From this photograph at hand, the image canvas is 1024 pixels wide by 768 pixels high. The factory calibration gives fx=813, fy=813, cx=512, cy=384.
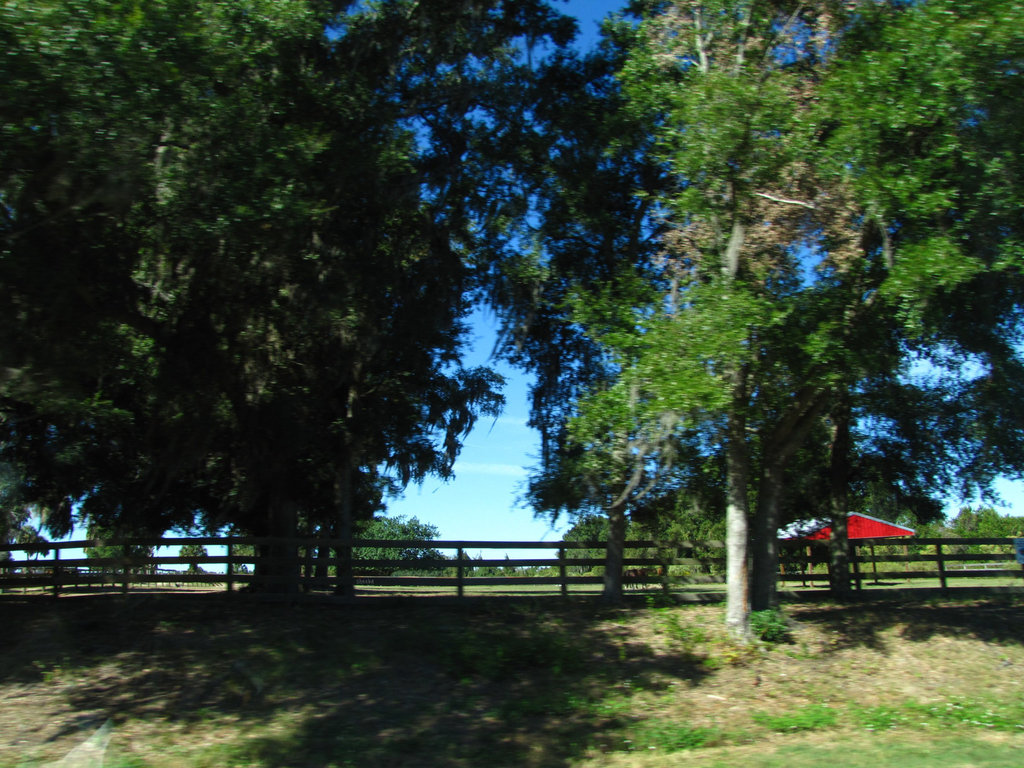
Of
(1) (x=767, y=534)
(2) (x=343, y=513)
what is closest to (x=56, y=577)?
(2) (x=343, y=513)

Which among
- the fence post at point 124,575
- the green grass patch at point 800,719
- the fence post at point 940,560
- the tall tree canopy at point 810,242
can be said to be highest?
the tall tree canopy at point 810,242

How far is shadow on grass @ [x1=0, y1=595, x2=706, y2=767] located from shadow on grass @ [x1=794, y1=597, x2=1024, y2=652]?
3.83m

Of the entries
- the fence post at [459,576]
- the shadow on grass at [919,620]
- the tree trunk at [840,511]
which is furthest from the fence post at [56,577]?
the tree trunk at [840,511]

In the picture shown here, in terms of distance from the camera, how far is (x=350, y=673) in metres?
11.5

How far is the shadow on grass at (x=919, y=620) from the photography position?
48.6 ft

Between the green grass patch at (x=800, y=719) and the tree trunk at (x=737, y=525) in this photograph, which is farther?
the tree trunk at (x=737, y=525)

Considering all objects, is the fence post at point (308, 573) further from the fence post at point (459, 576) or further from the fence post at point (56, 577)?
the fence post at point (56, 577)

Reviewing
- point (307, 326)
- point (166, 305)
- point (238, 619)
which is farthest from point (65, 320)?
point (238, 619)

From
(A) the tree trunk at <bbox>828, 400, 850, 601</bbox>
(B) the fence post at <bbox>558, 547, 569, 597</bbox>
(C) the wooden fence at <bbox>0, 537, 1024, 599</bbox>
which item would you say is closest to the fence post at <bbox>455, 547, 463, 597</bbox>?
(C) the wooden fence at <bbox>0, 537, 1024, 599</bbox>

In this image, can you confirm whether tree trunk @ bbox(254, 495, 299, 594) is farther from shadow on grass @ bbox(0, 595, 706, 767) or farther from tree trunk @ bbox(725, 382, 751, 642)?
tree trunk @ bbox(725, 382, 751, 642)

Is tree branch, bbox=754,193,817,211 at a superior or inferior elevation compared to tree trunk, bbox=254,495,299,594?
superior

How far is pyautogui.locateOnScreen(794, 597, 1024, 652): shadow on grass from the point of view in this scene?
48.6 ft

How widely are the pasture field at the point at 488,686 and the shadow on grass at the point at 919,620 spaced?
77mm

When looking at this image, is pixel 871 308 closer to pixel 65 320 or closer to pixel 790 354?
pixel 790 354
